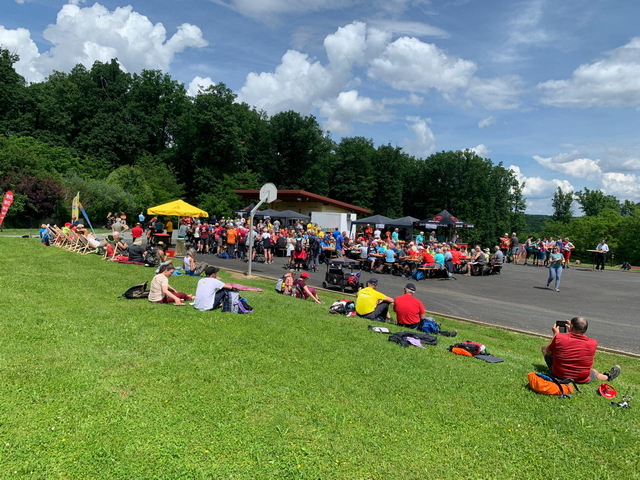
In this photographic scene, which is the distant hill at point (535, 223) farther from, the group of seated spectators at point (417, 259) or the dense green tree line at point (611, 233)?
the group of seated spectators at point (417, 259)

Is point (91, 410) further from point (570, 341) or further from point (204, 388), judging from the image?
point (570, 341)

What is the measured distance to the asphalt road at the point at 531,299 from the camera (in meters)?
11.1

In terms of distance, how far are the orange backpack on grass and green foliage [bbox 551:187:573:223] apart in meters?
94.6

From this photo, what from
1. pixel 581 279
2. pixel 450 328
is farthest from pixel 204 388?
pixel 581 279

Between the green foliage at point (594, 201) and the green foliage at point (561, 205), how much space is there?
1.80 m

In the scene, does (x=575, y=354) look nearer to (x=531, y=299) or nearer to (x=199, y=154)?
(x=531, y=299)

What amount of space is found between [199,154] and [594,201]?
7544 centimetres

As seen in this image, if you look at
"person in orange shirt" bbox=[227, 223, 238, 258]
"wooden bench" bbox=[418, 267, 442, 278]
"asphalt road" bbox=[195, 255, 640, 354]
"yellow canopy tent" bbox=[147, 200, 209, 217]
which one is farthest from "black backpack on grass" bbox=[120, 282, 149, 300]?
"yellow canopy tent" bbox=[147, 200, 209, 217]

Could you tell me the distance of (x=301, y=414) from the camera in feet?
16.0

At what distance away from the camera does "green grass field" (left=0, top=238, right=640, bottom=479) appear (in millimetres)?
4000

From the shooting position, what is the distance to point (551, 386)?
6.07 metres

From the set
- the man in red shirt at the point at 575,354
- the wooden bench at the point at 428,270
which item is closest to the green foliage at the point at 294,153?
the wooden bench at the point at 428,270

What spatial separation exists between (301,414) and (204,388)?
1.27 meters

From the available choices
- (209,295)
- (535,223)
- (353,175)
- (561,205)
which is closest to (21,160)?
(209,295)
